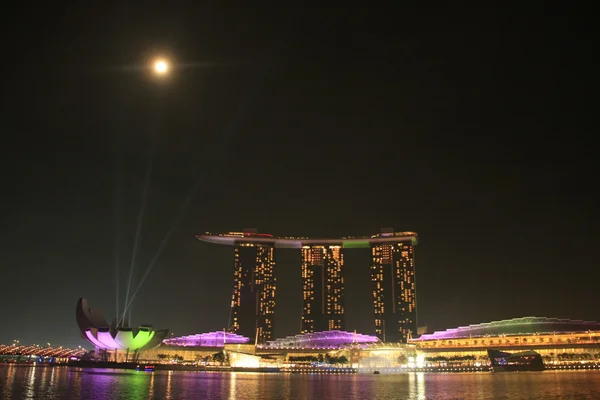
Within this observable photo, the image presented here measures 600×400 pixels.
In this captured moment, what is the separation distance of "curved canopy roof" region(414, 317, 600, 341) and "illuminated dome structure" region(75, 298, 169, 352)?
83.2m

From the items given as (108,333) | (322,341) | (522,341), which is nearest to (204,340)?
(322,341)

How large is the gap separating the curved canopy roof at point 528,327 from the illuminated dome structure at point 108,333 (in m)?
83.2

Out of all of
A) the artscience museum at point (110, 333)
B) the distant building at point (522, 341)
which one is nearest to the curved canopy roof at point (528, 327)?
the distant building at point (522, 341)

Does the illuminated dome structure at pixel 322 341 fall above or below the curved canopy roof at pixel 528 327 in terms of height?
below

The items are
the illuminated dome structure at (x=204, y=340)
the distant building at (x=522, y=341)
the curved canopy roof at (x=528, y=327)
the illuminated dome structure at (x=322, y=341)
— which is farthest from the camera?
the illuminated dome structure at (x=322, y=341)

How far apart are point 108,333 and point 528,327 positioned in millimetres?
101416

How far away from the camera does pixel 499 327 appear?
137750 mm

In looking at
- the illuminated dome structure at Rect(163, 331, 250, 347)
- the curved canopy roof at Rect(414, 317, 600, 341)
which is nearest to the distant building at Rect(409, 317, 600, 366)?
the curved canopy roof at Rect(414, 317, 600, 341)

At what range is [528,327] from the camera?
438ft

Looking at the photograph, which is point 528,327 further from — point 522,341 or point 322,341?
point 322,341

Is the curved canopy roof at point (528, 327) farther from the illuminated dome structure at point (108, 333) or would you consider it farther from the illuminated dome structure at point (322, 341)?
the illuminated dome structure at point (108, 333)

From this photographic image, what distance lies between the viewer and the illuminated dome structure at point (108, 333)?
10050 cm

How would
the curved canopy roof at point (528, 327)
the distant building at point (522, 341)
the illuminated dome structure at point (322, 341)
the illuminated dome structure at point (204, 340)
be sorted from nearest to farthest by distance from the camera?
the distant building at point (522, 341), the curved canopy roof at point (528, 327), the illuminated dome structure at point (204, 340), the illuminated dome structure at point (322, 341)

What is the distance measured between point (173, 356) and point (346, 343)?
5567cm
